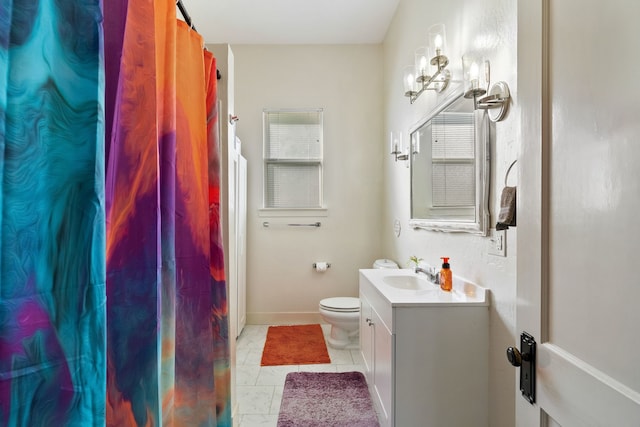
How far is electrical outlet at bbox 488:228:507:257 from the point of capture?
1350mm

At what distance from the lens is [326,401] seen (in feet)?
6.72

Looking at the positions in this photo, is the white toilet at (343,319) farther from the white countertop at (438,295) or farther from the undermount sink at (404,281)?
the white countertop at (438,295)

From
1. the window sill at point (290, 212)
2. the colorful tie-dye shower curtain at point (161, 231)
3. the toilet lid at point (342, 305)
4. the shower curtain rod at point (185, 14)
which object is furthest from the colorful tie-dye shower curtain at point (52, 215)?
the window sill at point (290, 212)

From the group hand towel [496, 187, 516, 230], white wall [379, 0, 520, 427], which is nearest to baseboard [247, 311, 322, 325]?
white wall [379, 0, 520, 427]

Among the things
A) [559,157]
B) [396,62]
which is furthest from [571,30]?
[396,62]

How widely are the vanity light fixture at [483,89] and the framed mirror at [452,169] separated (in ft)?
0.25

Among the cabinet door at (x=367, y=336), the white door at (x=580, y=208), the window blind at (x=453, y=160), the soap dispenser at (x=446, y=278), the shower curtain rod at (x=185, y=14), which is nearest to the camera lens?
the white door at (x=580, y=208)

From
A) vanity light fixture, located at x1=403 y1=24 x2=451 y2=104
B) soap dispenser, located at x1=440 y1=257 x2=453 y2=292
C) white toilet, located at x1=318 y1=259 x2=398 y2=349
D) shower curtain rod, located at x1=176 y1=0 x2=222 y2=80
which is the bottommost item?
white toilet, located at x1=318 y1=259 x2=398 y2=349

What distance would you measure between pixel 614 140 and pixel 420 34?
2.16 metres

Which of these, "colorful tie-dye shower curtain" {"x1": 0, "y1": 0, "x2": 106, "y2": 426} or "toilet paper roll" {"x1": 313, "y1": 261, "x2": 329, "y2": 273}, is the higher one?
"colorful tie-dye shower curtain" {"x1": 0, "y1": 0, "x2": 106, "y2": 426}

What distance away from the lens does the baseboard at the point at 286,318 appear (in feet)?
11.5

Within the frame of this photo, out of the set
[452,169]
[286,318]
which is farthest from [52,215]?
[286,318]

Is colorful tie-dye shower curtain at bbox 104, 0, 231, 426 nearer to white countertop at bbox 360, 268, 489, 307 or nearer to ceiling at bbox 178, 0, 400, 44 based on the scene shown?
white countertop at bbox 360, 268, 489, 307

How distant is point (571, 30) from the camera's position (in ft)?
2.11
